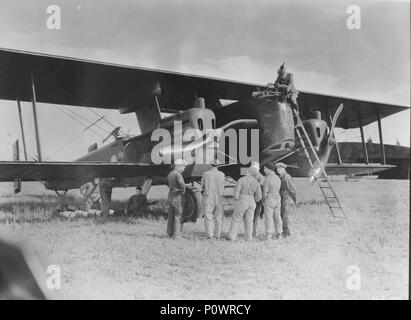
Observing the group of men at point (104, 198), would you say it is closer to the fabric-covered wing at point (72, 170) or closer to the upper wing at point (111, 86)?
the fabric-covered wing at point (72, 170)

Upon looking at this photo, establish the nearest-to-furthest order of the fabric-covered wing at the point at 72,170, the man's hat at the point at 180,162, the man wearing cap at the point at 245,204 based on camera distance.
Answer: the fabric-covered wing at the point at 72,170 → the man wearing cap at the point at 245,204 → the man's hat at the point at 180,162

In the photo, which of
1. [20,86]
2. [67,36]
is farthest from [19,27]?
[20,86]

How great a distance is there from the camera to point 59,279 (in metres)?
3.66

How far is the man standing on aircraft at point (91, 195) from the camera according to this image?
5.64 m

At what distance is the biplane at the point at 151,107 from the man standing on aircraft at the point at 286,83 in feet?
0.38

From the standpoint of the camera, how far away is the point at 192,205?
196 inches

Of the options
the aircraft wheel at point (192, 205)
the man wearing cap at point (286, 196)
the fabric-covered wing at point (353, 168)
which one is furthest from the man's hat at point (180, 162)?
the fabric-covered wing at point (353, 168)

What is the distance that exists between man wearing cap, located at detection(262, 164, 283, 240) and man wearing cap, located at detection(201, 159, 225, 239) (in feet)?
1.70

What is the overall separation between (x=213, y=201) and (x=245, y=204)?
375mm

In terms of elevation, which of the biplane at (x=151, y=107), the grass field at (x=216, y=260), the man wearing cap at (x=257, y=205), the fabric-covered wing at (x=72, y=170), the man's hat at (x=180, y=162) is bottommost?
the grass field at (x=216, y=260)

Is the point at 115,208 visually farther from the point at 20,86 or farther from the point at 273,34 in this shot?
the point at 273,34

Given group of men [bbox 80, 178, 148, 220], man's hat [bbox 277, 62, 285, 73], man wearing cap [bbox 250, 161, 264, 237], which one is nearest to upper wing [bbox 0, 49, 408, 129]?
man's hat [bbox 277, 62, 285, 73]

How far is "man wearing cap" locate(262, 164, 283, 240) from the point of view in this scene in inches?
175

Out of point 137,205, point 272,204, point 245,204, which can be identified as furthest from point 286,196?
point 137,205
